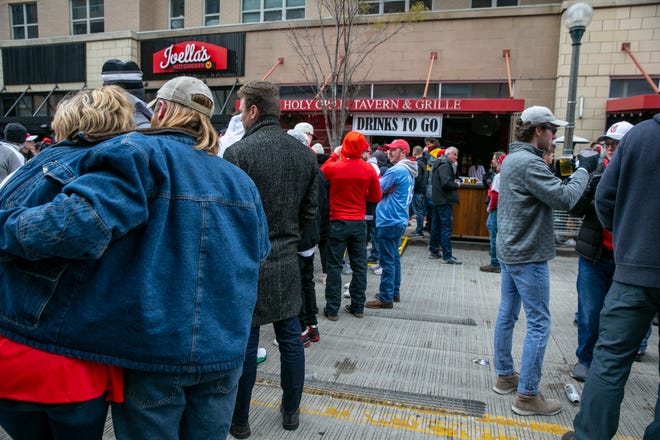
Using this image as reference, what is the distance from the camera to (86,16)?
706 inches

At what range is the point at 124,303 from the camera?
141 centimetres

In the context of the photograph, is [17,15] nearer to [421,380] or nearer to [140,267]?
[421,380]

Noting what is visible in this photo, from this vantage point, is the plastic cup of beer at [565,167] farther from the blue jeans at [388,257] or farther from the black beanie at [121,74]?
the black beanie at [121,74]

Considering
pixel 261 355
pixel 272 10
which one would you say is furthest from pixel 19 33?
pixel 261 355

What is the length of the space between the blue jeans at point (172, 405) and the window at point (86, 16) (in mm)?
19617

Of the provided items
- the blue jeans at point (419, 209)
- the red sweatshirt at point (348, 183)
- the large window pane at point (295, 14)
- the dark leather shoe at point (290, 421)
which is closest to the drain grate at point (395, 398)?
the dark leather shoe at point (290, 421)

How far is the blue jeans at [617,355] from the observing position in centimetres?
247

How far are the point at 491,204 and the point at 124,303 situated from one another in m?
6.96

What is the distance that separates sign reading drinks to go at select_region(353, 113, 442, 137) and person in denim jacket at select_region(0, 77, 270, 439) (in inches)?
478

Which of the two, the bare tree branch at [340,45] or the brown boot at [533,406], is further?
the bare tree branch at [340,45]

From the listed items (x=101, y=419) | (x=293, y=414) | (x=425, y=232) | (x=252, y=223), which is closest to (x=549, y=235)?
(x=293, y=414)

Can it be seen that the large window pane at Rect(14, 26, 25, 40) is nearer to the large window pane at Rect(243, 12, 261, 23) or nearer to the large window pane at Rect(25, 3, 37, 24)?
the large window pane at Rect(25, 3, 37, 24)

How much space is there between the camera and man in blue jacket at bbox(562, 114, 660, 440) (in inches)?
96.1

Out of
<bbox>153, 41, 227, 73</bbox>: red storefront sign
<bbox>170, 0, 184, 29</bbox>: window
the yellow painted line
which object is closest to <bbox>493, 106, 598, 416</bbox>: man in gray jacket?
the yellow painted line
